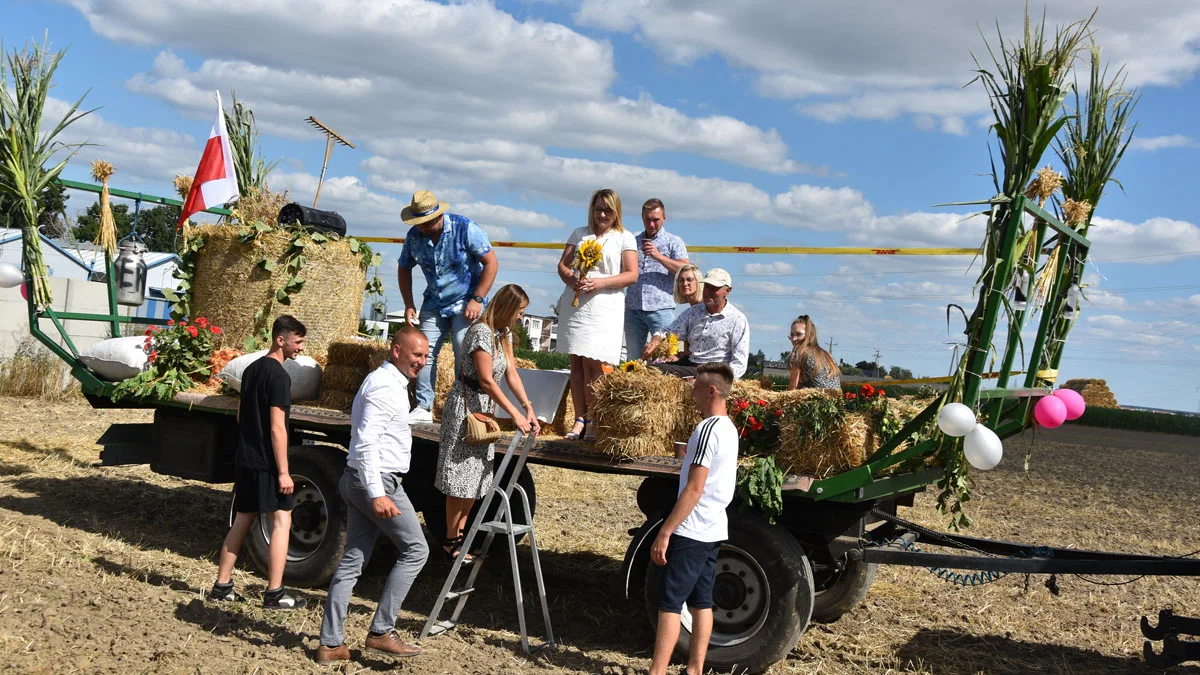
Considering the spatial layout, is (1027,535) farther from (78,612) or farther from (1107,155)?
(78,612)

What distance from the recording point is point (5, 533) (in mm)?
7031

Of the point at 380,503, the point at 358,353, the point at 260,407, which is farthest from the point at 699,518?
the point at 358,353

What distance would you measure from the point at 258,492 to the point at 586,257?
2448mm

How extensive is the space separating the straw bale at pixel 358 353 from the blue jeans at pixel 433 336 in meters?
0.30

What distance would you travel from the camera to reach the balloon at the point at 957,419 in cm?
475

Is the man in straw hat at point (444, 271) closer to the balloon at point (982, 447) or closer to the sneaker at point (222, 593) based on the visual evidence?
the sneaker at point (222, 593)

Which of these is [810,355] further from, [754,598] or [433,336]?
[433,336]

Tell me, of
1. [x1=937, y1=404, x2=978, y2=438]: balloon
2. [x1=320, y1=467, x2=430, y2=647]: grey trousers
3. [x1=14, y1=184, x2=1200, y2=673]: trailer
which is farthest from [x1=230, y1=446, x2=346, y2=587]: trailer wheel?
[x1=937, y1=404, x2=978, y2=438]: balloon

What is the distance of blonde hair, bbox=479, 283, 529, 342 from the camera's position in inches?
222

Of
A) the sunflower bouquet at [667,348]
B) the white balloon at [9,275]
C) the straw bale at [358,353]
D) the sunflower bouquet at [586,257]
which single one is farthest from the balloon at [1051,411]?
the white balloon at [9,275]

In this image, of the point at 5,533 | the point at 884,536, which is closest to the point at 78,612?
the point at 5,533

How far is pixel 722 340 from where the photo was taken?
654 centimetres

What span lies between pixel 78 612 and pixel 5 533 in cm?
201

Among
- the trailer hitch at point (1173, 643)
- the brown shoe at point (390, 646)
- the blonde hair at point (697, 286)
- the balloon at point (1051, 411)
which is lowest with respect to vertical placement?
the brown shoe at point (390, 646)
